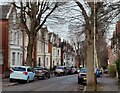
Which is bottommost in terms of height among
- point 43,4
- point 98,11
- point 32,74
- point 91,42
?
point 32,74

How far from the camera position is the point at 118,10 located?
787 inches

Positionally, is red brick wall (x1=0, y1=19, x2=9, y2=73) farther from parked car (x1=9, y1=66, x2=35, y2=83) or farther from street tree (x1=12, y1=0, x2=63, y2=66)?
parked car (x1=9, y1=66, x2=35, y2=83)

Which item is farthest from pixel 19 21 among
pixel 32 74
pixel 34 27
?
pixel 32 74

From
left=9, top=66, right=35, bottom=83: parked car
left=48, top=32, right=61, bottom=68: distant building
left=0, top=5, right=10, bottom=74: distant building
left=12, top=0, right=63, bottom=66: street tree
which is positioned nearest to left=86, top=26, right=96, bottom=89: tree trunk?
left=9, top=66, right=35, bottom=83: parked car

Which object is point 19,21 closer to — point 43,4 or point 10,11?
point 43,4

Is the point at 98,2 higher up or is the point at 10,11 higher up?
the point at 10,11

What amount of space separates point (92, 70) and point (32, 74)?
9.09 meters

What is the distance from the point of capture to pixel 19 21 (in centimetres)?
4153

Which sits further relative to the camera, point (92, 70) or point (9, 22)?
point (9, 22)

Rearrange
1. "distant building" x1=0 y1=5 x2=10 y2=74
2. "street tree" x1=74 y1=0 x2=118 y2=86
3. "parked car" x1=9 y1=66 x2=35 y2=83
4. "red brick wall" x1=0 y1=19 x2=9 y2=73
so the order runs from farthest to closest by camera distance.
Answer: "red brick wall" x1=0 y1=19 x2=9 y2=73 < "distant building" x1=0 y1=5 x2=10 y2=74 < "parked car" x1=9 y1=66 x2=35 y2=83 < "street tree" x1=74 y1=0 x2=118 y2=86

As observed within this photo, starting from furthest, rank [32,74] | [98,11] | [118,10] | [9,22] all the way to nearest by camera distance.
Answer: [9,22] → [32,74] → [98,11] → [118,10]

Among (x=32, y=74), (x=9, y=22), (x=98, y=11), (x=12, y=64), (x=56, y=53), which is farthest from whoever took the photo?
(x=56, y=53)

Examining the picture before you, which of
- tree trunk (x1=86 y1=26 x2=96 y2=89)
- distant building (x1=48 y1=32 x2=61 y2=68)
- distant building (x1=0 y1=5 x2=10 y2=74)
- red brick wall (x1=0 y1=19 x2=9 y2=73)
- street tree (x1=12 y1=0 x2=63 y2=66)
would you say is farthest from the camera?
distant building (x1=48 y1=32 x2=61 y2=68)

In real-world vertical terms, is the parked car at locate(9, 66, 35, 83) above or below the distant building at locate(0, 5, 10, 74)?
below
